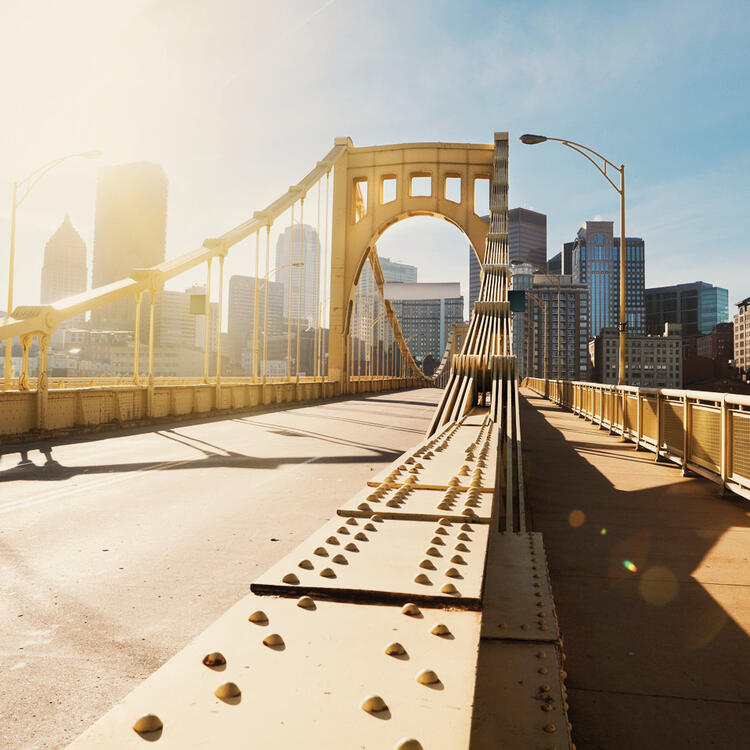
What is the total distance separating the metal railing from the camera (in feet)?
25.5

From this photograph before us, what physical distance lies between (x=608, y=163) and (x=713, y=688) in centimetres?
1957

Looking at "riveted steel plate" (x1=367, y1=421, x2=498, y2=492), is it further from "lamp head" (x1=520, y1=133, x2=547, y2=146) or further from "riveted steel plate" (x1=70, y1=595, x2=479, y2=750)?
"lamp head" (x1=520, y1=133, x2=547, y2=146)

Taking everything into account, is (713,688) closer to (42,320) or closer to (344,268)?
(42,320)

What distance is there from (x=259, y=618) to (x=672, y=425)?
34.1ft

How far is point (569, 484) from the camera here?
9297 mm

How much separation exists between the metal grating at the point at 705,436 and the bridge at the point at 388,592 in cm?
6

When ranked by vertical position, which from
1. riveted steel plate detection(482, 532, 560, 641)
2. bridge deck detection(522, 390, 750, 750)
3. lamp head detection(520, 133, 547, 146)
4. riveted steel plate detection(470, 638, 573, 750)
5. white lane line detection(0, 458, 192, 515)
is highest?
lamp head detection(520, 133, 547, 146)

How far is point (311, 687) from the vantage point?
1.46m

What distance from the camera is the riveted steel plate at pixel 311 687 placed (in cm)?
128

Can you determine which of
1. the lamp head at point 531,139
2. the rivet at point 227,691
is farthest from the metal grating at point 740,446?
the lamp head at point 531,139

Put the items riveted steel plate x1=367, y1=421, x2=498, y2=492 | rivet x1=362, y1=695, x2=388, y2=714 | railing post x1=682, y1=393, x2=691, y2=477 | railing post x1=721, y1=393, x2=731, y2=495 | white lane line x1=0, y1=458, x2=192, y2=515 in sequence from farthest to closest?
railing post x1=682, y1=393, x2=691, y2=477 → railing post x1=721, y1=393, x2=731, y2=495 → white lane line x1=0, y1=458, x2=192, y2=515 → riveted steel plate x1=367, y1=421, x2=498, y2=492 → rivet x1=362, y1=695, x2=388, y2=714

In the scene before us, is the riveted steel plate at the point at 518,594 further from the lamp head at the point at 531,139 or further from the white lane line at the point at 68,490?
the lamp head at the point at 531,139

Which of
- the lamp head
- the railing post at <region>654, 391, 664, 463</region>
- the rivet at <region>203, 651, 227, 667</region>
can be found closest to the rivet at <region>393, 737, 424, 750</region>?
the rivet at <region>203, 651, 227, 667</region>

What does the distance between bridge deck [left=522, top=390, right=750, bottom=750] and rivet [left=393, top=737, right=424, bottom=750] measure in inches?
67.1
